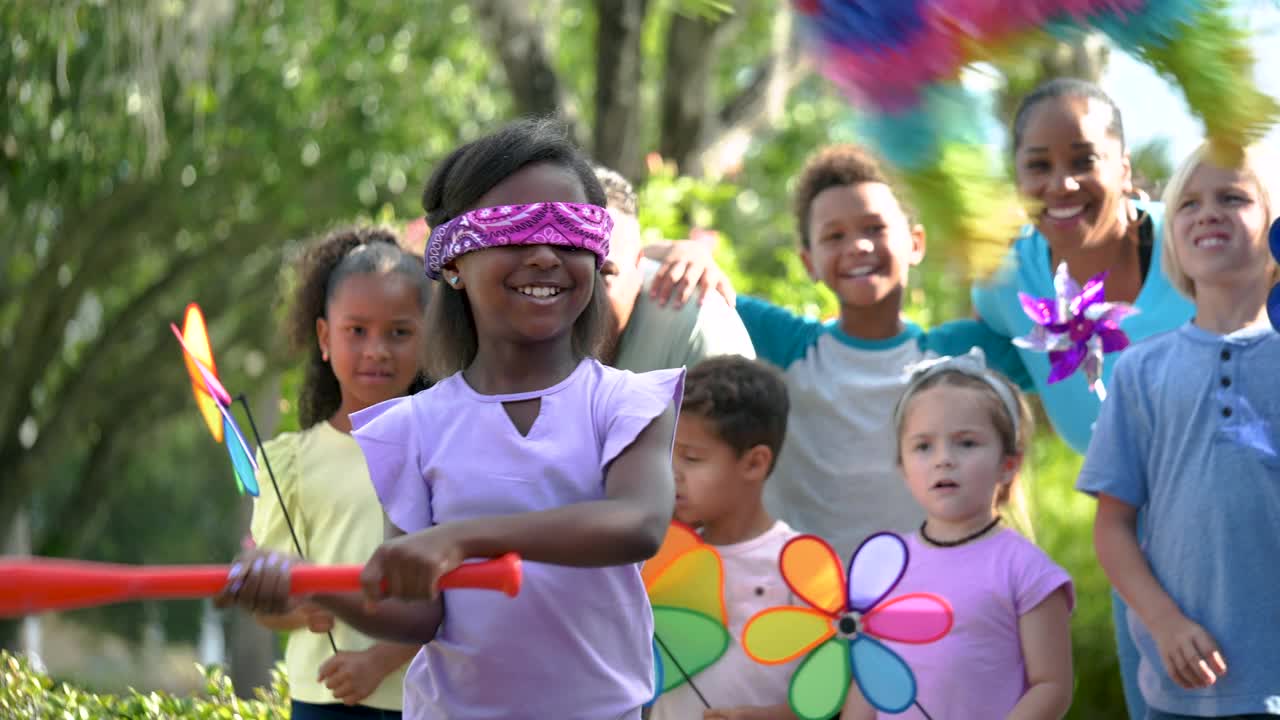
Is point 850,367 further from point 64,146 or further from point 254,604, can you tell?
point 64,146

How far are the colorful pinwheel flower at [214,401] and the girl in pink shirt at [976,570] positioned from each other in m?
1.13

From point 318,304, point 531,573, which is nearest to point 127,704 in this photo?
point 318,304

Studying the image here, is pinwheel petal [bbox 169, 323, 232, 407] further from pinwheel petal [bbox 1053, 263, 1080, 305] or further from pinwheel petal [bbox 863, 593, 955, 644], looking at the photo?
pinwheel petal [bbox 1053, 263, 1080, 305]

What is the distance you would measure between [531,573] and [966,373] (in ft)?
4.64

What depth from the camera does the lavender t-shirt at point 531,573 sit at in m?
1.84

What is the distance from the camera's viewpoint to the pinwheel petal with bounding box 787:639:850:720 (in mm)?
2799

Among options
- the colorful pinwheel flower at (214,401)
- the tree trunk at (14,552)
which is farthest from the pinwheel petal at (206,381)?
the tree trunk at (14,552)

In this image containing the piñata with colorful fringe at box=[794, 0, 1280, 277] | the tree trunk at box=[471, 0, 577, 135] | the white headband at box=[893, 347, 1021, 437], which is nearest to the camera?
the piñata with colorful fringe at box=[794, 0, 1280, 277]

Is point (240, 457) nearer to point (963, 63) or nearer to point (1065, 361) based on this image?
point (1065, 361)

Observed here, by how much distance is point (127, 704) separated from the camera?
3.59 meters

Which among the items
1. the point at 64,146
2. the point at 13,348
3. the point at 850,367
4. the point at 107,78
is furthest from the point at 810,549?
the point at 13,348

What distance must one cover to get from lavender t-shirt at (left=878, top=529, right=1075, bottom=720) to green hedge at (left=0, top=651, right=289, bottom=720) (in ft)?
4.95

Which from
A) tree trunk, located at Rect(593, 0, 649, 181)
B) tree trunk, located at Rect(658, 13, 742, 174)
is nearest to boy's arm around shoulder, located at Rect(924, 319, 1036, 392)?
tree trunk, located at Rect(593, 0, 649, 181)

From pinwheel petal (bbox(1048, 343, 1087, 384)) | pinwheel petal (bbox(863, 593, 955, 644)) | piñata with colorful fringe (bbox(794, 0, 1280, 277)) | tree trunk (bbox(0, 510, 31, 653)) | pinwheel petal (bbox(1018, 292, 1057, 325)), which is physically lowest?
tree trunk (bbox(0, 510, 31, 653))
